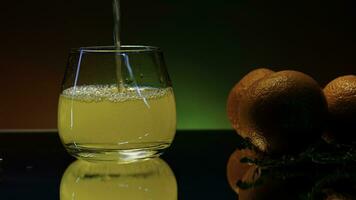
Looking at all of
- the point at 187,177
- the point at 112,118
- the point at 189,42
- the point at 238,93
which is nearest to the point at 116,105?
the point at 112,118

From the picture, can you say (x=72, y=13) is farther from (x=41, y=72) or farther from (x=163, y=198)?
(x=163, y=198)

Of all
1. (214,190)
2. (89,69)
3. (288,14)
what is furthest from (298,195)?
(288,14)

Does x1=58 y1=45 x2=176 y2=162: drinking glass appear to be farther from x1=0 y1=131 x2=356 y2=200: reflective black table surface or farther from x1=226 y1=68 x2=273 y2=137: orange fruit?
x1=226 y1=68 x2=273 y2=137: orange fruit

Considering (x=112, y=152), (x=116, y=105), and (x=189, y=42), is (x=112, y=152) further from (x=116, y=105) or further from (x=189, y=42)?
(x=189, y=42)

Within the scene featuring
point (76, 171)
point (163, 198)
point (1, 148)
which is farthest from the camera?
point (1, 148)

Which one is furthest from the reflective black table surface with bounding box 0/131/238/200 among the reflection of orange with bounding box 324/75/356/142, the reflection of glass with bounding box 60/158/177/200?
the reflection of orange with bounding box 324/75/356/142

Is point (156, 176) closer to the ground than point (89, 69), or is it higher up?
closer to the ground

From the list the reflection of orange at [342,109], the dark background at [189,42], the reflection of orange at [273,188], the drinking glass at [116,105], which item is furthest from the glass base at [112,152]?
the dark background at [189,42]
